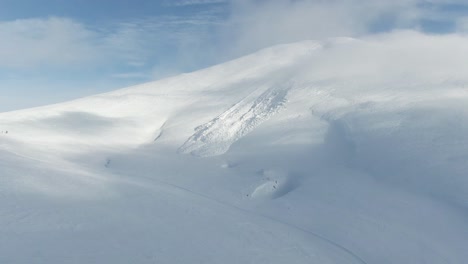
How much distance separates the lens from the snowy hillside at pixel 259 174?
9.75 meters

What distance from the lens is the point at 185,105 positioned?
97.5 feet

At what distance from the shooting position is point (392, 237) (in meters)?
10.4

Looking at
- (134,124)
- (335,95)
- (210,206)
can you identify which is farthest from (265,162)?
(134,124)

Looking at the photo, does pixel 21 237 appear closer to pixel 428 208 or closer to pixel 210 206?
pixel 210 206

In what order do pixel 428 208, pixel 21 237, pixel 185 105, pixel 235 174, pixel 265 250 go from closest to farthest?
pixel 21 237 < pixel 265 250 < pixel 428 208 < pixel 235 174 < pixel 185 105

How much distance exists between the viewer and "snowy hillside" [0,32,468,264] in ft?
32.0

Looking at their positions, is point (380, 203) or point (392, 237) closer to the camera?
point (392, 237)

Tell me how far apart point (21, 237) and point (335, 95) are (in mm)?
19209

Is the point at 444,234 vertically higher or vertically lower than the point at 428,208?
lower

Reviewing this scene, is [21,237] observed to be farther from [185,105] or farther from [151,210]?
[185,105]

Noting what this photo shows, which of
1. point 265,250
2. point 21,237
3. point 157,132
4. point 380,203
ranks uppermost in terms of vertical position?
point 157,132

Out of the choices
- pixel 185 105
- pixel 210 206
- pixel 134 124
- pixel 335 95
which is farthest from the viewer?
pixel 185 105

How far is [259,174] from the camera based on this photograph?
15.8m

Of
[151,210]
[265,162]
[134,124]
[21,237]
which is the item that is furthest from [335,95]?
[21,237]
